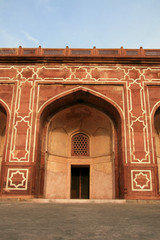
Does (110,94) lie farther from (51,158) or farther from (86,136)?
(51,158)

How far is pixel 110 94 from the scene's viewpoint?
26.8 ft

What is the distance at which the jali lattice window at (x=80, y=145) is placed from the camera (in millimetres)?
9251

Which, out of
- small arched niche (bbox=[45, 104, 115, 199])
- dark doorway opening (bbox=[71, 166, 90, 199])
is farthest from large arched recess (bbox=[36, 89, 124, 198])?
dark doorway opening (bbox=[71, 166, 90, 199])

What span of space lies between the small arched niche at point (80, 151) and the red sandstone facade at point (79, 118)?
0.04 meters

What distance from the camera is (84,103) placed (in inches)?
348

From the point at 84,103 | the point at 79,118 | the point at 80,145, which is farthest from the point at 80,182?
the point at 84,103

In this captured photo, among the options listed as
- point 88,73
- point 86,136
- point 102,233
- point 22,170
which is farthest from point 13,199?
point 102,233

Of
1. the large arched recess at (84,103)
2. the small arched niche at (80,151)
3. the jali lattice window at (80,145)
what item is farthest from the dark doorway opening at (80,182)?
the large arched recess at (84,103)

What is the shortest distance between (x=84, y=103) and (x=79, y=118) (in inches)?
32.9

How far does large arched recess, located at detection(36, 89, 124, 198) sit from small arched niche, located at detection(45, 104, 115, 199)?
0.19 m

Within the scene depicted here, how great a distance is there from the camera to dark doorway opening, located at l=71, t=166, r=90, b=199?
8.83 meters

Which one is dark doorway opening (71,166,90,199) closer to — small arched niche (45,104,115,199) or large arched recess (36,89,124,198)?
small arched niche (45,104,115,199)

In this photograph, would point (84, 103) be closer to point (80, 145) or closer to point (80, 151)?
point (80, 145)

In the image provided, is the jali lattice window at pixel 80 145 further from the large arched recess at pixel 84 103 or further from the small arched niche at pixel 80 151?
the large arched recess at pixel 84 103
